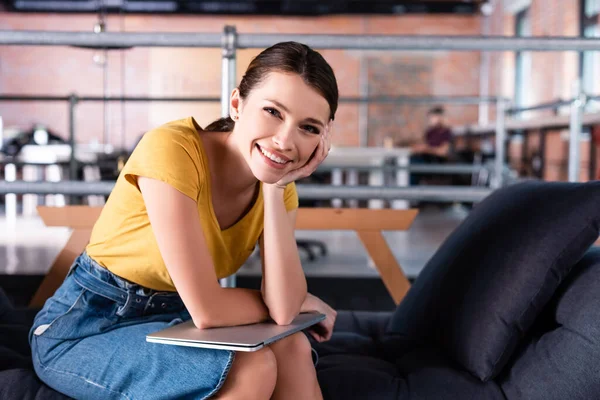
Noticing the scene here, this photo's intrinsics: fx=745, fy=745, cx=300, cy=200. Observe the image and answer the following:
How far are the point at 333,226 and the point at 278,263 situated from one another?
34.9 inches

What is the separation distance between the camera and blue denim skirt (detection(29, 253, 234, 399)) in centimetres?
115

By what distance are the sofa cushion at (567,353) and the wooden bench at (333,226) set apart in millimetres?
688

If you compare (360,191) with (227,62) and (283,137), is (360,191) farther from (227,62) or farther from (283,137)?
(283,137)

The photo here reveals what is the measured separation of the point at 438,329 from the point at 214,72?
9.88m

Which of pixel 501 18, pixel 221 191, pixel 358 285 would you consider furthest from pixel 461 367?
→ pixel 501 18

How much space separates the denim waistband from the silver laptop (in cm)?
10

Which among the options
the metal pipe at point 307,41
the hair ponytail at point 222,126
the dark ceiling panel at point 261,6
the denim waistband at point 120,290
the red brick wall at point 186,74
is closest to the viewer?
the denim waistband at point 120,290

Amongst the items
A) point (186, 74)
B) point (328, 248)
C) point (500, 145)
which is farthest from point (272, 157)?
point (186, 74)

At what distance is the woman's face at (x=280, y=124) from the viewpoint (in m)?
1.22

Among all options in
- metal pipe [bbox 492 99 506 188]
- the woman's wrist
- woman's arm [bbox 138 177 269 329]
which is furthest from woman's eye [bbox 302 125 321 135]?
metal pipe [bbox 492 99 506 188]

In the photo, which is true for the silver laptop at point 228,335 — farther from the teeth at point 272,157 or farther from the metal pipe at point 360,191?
the metal pipe at point 360,191

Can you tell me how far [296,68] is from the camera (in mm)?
1225

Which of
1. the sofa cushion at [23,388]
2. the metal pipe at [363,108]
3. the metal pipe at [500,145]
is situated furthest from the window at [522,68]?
the sofa cushion at [23,388]

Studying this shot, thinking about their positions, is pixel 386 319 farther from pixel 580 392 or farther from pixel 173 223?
pixel 173 223
